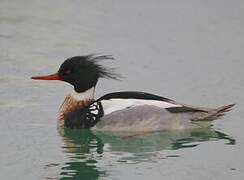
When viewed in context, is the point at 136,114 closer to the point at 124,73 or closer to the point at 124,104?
the point at 124,104

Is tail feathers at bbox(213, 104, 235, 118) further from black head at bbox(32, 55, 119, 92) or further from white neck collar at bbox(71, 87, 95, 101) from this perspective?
white neck collar at bbox(71, 87, 95, 101)

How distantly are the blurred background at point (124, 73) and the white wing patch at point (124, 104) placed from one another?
0.26 meters

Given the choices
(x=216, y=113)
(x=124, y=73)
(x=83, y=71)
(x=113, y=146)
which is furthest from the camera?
(x=124, y=73)

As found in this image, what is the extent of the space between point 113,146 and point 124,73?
2.26m

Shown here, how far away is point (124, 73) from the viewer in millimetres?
9312

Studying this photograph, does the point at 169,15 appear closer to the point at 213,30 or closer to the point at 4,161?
the point at 213,30

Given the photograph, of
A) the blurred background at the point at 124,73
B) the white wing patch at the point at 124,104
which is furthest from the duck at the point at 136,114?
the blurred background at the point at 124,73

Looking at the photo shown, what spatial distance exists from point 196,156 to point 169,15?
4905 millimetres

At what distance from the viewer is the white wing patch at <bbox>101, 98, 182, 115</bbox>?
761 cm

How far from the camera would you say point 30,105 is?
8117 millimetres

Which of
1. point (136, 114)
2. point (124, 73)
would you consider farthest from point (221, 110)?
point (124, 73)

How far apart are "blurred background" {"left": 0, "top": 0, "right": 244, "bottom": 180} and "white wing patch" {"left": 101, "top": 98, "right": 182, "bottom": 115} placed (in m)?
0.26

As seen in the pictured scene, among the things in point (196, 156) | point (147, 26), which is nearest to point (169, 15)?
point (147, 26)

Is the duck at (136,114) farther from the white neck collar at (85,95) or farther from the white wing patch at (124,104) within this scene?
the white neck collar at (85,95)
